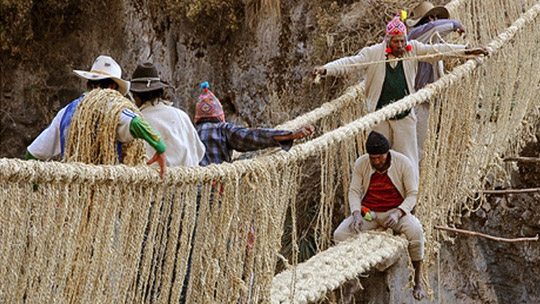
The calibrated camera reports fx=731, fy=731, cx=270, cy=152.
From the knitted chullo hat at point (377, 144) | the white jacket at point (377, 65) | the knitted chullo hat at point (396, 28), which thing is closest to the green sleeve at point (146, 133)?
the knitted chullo hat at point (377, 144)

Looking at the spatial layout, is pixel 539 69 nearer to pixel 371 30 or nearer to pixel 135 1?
pixel 371 30

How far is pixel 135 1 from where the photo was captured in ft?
25.7

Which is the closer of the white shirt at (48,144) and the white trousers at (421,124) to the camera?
the white shirt at (48,144)

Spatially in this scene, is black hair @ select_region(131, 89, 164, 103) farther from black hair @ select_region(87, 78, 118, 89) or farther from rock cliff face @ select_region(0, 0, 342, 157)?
rock cliff face @ select_region(0, 0, 342, 157)

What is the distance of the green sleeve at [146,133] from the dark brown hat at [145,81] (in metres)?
0.54

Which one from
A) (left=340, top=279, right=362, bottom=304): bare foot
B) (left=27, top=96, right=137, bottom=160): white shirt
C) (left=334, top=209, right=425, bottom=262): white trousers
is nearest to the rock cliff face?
(left=340, top=279, right=362, bottom=304): bare foot

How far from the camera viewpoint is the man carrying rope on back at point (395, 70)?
157 inches

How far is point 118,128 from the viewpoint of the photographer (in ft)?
7.25

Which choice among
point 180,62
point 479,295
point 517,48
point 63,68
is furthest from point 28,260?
point 63,68

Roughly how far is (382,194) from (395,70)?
74 centimetres

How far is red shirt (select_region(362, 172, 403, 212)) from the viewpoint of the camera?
3805 mm

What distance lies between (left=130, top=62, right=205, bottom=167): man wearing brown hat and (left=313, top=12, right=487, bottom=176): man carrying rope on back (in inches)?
56.7

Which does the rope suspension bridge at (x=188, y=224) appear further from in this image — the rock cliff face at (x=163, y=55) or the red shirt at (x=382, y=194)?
the rock cliff face at (x=163, y=55)

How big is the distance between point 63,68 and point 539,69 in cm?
513
